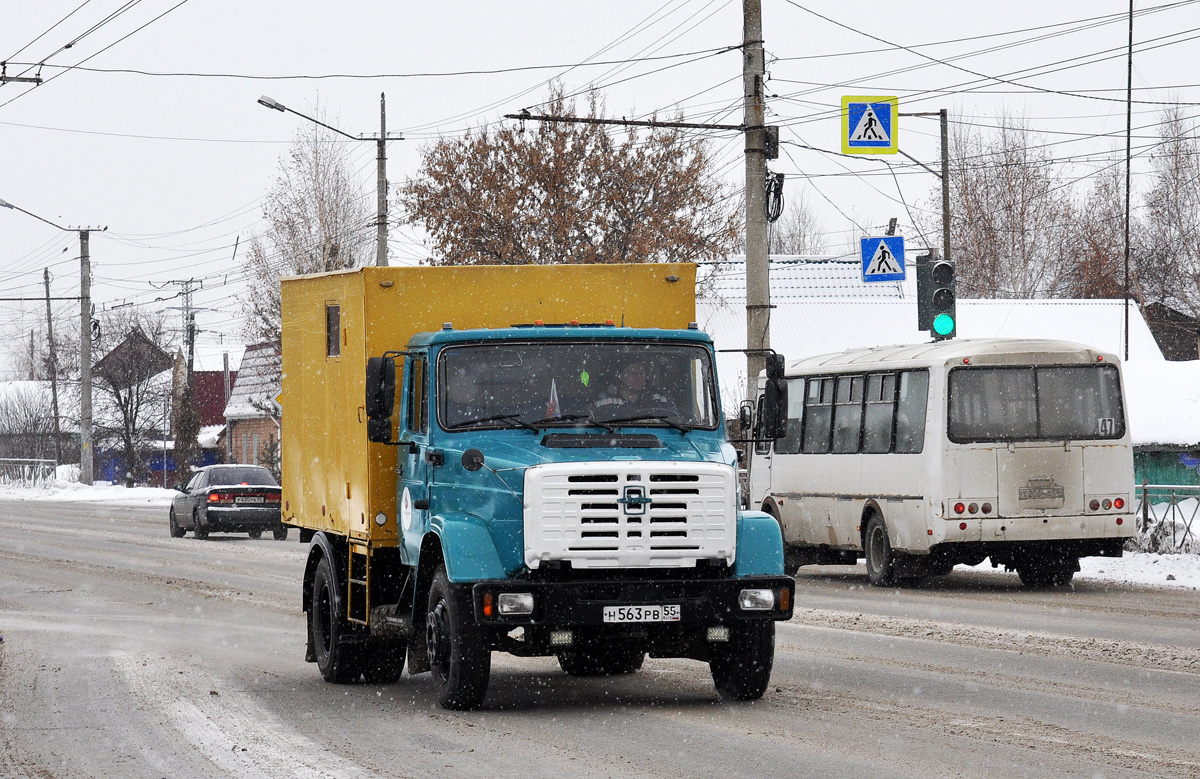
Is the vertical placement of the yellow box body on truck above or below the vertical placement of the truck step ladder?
above

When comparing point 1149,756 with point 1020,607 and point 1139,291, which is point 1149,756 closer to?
point 1020,607

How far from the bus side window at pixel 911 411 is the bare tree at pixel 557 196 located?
29.4 m

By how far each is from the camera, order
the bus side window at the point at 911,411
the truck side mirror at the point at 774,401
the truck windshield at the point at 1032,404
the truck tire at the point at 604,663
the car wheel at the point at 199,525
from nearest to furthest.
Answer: the truck side mirror at the point at 774,401
the truck tire at the point at 604,663
the truck windshield at the point at 1032,404
the bus side window at the point at 911,411
the car wheel at the point at 199,525

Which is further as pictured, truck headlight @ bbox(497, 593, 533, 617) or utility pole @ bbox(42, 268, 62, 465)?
utility pole @ bbox(42, 268, 62, 465)

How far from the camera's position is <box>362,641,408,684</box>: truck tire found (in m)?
12.3

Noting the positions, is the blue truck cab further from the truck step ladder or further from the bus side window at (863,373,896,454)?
the bus side window at (863,373,896,454)

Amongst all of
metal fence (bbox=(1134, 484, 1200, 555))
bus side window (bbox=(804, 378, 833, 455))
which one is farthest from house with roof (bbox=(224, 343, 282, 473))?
metal fence (bbox=(1134, 484, 1200, 555))

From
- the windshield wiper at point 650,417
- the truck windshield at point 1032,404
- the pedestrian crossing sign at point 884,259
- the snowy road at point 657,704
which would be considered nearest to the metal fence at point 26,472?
the pedestrian crossing sign at point 884,259

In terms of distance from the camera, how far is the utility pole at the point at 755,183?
24.5m

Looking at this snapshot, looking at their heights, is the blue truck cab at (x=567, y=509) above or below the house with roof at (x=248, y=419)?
below

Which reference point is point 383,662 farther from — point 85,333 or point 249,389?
point 249,389

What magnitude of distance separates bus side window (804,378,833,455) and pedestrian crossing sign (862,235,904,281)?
8.92ft

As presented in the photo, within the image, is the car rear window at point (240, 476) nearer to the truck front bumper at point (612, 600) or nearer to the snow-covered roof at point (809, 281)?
the truck front bumper at point (612, 600)

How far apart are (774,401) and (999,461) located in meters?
9.69
